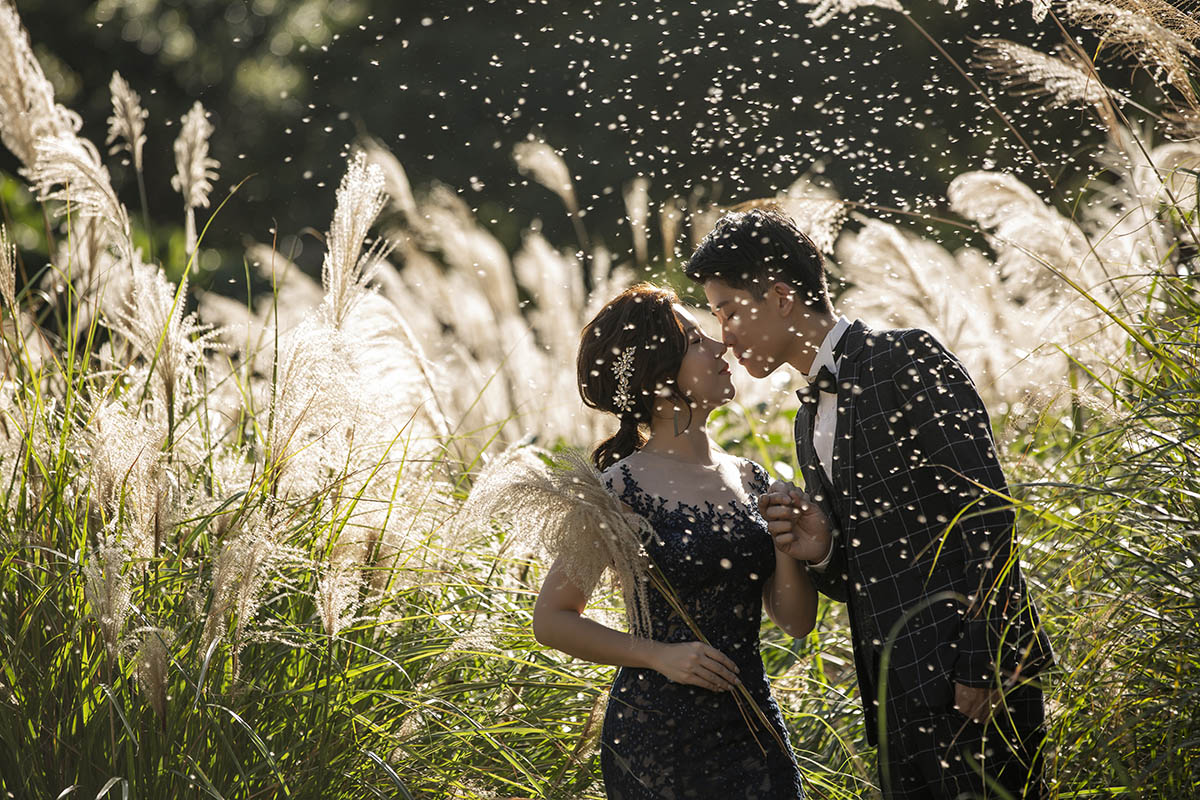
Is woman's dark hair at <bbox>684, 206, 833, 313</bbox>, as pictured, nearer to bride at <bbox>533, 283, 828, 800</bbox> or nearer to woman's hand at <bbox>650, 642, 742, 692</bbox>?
bride at <bbox>533, 283, 828, 800</bbox>

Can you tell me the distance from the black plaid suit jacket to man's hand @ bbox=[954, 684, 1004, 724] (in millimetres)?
20

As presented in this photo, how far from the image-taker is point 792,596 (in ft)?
9.75

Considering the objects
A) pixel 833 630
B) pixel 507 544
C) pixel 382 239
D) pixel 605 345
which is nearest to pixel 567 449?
pixel 605 345

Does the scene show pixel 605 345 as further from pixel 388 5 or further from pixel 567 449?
pixel 388 5

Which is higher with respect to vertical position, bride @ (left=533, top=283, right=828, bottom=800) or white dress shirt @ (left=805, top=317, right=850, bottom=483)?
white dress shirt @ (left=805, top=317, right=850, bottom=483)

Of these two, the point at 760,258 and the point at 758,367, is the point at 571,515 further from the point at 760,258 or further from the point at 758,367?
the point at 760,258

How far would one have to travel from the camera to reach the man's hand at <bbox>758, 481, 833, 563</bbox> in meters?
2.85

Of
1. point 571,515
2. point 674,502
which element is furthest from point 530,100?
point 571,515

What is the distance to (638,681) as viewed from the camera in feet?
9.51

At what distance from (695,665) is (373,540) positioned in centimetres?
102

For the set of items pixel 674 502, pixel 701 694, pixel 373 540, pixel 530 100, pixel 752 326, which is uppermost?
pixel 752 326

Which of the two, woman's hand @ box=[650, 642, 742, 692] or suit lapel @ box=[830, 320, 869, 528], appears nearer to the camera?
woman's hand @ box=[650, 642, 742, 692]

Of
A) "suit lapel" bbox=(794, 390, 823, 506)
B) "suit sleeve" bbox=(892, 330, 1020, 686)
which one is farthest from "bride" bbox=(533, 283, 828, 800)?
"suit sleeve" bbox=(892, 330, 1020, 686)

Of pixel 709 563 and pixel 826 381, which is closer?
pixel 709 563
